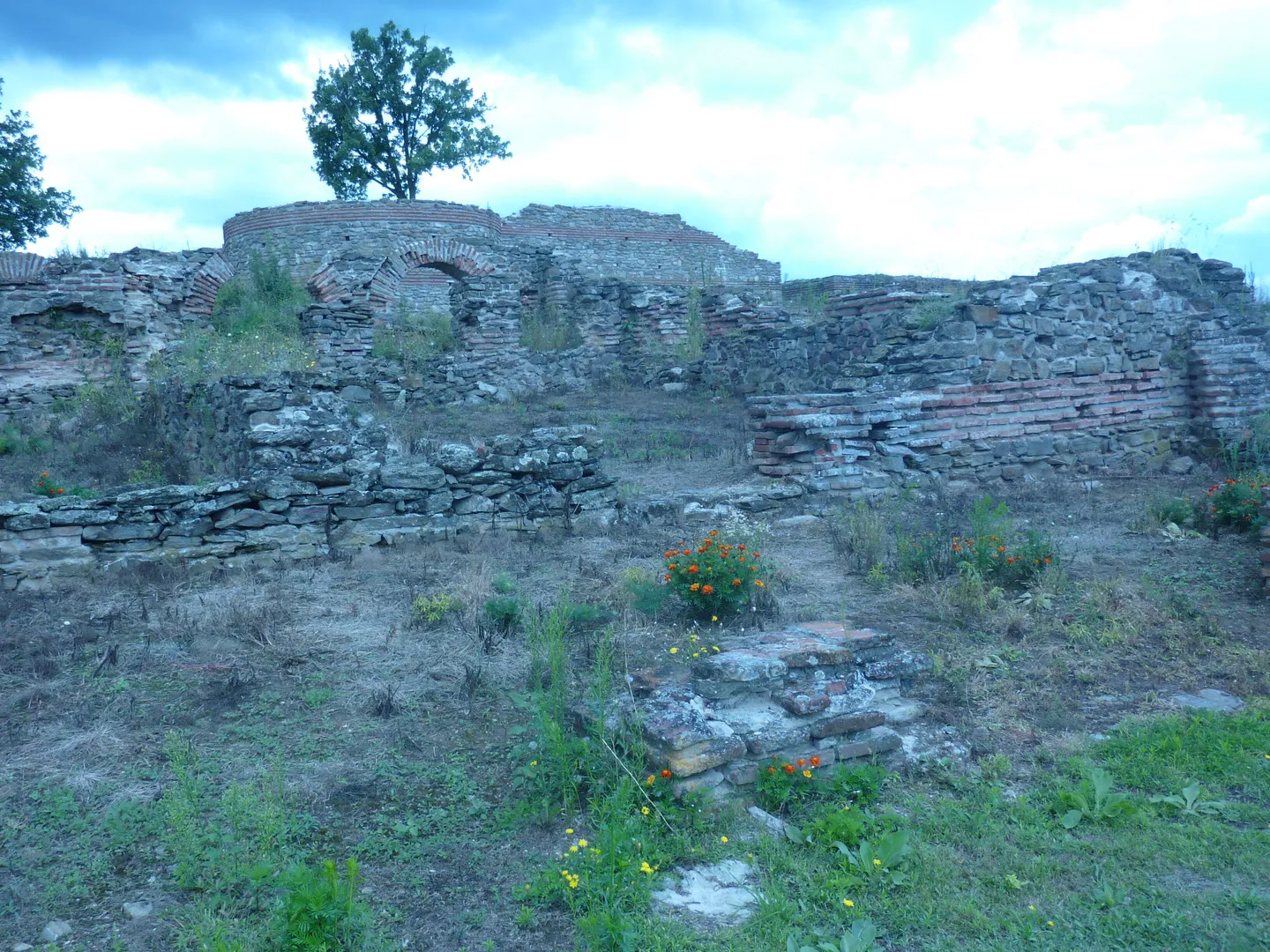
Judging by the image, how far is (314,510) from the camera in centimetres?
661

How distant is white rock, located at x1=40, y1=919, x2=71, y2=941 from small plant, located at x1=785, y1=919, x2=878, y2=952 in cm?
216

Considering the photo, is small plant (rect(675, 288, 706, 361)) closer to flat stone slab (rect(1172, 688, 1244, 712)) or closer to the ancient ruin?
the ancient ruin

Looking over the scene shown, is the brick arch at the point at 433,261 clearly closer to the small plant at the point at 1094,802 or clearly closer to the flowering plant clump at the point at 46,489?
the flowering plant clump at the point at 46,489

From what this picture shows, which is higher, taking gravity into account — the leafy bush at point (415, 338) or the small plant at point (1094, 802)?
the leafy bush at point (415, 338)

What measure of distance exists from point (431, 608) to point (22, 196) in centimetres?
2227

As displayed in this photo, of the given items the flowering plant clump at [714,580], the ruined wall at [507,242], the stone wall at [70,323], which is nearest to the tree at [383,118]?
the ruined wall at [507,242]

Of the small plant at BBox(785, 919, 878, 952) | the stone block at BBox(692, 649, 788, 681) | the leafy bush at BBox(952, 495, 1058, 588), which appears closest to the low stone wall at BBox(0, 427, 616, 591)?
the leafy bush at BBox(952, 495, 1058, 588)

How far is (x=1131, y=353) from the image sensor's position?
10.1 m

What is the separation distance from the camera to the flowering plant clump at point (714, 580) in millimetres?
4871

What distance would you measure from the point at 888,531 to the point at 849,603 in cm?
185

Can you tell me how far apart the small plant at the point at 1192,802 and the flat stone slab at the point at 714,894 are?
1.68 m

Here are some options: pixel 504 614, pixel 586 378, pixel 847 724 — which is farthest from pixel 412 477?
pixel 586 378

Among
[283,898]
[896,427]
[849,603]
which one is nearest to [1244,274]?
[896,427]

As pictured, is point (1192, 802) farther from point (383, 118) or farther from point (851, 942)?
point (383, 118)
